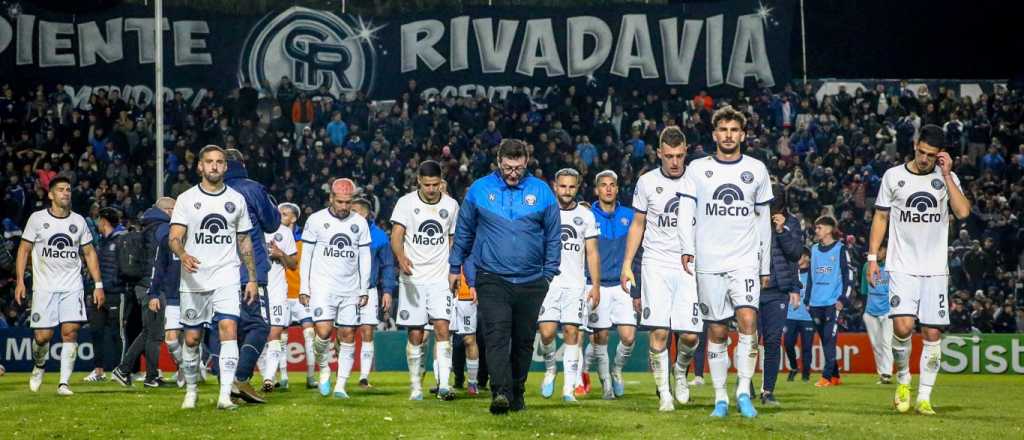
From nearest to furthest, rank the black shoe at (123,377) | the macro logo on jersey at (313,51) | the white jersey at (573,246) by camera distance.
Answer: the white jersey at (573,246) → the black shoe at (123,377) → the macro logo on jersey at (313,51)

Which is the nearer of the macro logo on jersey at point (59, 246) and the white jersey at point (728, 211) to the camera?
the white jersey at point (728, 211)

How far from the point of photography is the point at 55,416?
13.6 metres

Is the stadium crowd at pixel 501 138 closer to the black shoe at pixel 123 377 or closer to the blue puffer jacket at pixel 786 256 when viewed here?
the black shoe at pixel 123 377

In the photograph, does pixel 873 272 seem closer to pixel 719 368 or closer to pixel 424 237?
pixel 719 368

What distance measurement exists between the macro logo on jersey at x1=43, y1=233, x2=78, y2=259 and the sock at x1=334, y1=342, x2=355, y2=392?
4.03m

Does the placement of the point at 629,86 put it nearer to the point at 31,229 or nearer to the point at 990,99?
the point at 990,99

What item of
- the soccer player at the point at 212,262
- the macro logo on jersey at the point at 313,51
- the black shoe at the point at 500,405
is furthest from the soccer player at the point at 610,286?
the macro logo on jersey at the point at 313,51

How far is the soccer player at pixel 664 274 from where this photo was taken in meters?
14.0

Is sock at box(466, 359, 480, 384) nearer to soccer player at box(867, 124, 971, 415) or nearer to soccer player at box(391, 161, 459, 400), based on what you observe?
soccer player at box(391, 161, 459, 400)

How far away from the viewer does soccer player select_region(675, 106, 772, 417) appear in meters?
12.9

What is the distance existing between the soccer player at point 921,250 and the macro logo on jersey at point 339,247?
22.3 feet

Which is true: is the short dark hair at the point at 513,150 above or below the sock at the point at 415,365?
above

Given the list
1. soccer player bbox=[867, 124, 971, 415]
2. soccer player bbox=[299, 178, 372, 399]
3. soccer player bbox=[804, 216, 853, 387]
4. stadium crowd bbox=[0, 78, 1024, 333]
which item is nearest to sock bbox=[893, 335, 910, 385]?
soccer player bbox=[867, 124, 971, 415]

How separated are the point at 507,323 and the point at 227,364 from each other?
290 cm
